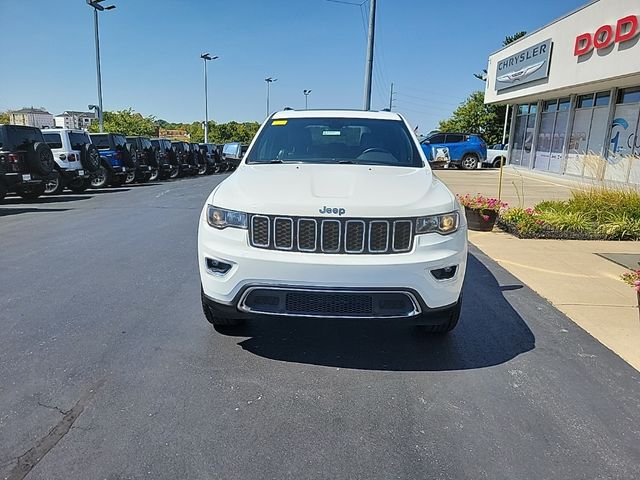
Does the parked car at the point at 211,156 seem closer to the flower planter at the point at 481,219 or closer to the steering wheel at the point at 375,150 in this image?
the flower planter at the point at 481,219

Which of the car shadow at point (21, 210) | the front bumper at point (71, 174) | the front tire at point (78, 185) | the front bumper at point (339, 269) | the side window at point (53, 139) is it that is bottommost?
the car shadow at point (21, 210)

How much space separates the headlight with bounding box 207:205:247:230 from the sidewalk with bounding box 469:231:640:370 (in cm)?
296

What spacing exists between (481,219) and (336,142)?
487 cm

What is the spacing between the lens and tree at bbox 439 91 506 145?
43938mm

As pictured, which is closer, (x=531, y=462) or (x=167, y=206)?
(x=531, y=462)

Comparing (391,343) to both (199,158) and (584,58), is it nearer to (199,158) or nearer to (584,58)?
(584,58)

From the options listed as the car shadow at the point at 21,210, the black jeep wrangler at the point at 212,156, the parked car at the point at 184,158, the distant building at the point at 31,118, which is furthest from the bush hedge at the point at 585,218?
the distant building at the point at 31,118

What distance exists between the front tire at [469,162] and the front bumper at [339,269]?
24.6 metres

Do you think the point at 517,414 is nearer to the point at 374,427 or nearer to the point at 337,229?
the point at 374,427

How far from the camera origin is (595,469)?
2.37 metres

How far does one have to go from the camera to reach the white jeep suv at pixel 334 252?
300 cm

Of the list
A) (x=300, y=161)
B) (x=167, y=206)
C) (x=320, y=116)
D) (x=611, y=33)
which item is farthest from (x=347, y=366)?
(x=611, y=33)

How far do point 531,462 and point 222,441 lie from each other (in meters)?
1.56

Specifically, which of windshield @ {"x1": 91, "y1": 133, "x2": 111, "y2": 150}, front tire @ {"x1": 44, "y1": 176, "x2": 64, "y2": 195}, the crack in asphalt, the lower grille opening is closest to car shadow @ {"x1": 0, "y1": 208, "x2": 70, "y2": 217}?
front tire @ {"x1": 44, "y1": 176, "x2": 64, "y2": 195}
